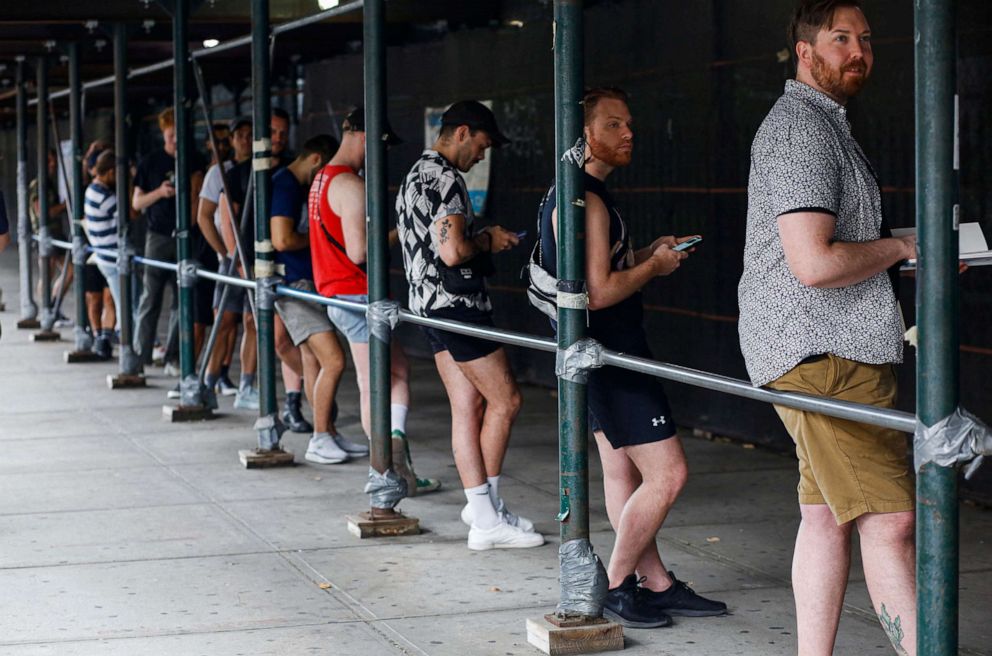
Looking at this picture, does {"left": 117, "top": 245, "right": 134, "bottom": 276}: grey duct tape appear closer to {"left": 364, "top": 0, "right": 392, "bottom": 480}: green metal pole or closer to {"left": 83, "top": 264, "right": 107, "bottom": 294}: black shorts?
{"left": 83, "top": 264, "right": 107, "bottom": 294}: black shorts

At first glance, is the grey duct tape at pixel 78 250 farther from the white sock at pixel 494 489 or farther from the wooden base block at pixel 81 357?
the white sock at pixel 494 489

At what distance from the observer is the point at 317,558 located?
6.54m

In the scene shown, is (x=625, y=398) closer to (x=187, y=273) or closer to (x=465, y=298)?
(x=465, y=298)

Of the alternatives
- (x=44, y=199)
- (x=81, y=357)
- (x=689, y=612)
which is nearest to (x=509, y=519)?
(x=689, y=612)

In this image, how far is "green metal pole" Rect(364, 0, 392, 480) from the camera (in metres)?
6.71

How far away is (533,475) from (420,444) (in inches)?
48.1

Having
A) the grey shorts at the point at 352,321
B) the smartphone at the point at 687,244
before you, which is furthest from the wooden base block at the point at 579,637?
the grey shorts at the point at 352,321

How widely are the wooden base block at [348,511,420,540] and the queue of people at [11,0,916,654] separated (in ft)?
0.97

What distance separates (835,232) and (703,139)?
546 centimetres

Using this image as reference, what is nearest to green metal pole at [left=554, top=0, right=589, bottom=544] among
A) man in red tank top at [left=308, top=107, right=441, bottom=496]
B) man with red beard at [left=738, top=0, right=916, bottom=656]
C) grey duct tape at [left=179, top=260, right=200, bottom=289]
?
man with red beard at [left=738, top=0, right=916, bottom=656]

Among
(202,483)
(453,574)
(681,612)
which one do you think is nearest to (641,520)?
(681,612)

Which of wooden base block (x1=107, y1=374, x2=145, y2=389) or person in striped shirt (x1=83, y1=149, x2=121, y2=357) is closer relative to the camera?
wooden base block (x1=107, y1=374, x2=145, y2=389)

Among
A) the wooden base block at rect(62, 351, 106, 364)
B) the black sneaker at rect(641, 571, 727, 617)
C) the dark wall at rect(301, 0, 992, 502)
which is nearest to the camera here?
the black sneaker at rect(641, 571, 727, 617)

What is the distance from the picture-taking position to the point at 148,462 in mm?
8977
